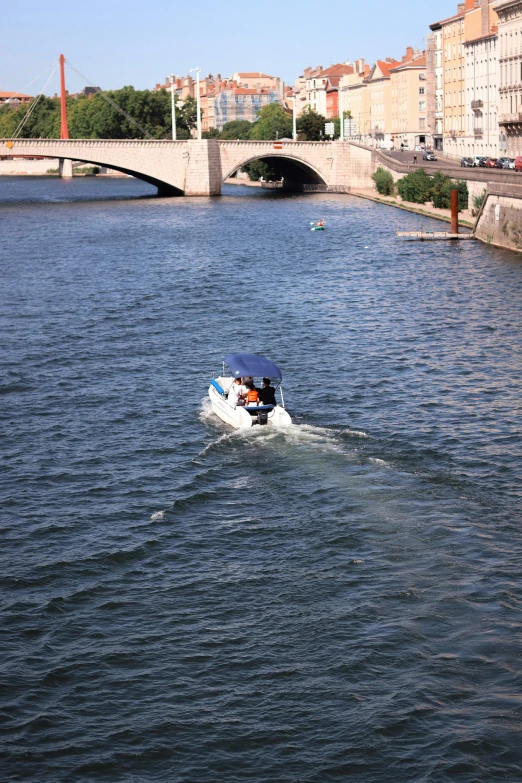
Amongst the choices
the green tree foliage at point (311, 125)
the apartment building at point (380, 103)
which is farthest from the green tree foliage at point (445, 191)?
the apartment building at point (380, 103)

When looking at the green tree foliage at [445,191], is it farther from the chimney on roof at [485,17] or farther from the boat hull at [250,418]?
the boat hull at [250,418]

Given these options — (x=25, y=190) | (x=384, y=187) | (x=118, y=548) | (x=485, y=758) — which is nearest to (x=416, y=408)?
(x=118, y=548)

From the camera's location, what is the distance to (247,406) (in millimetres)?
27406

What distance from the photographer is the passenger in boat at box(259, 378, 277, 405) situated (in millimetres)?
27594

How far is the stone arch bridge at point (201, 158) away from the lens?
116 meters

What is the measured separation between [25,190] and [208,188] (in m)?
36.5

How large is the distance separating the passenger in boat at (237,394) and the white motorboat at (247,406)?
37mm

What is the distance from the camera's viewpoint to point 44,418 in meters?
29.5

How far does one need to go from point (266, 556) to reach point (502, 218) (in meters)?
44.8

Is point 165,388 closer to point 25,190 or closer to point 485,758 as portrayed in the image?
point 485,758

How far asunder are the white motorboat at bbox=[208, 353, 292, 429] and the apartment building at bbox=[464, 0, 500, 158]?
3345 inches

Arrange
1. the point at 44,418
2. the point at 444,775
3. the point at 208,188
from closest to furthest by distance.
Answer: the point at 444,775
the point at 44,418
the point at 208,188

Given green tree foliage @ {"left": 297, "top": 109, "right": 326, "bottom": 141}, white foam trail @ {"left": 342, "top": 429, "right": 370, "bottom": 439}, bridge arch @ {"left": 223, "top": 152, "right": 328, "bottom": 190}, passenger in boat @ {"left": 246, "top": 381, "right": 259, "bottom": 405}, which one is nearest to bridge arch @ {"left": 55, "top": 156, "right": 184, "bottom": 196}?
bridge arch @ {"left": 223, "top": 152, "right": 328, "bottom": 190}

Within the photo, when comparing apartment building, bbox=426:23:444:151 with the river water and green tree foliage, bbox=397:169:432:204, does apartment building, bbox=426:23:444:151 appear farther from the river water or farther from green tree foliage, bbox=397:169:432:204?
the river water
